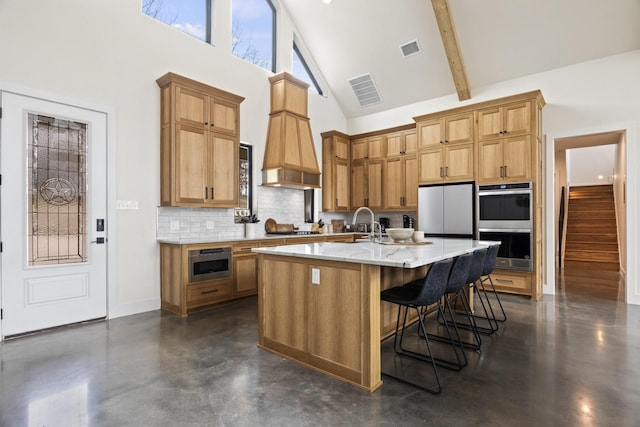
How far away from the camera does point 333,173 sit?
22.4 ft

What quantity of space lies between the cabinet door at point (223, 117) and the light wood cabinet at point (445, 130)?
303 cm

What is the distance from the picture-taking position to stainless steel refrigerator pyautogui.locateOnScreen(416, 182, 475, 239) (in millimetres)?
5270

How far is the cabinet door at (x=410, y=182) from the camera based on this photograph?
20.4 feet

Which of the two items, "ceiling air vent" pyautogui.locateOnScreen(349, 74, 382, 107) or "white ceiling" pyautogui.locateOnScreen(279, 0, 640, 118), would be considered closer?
"white ceiling" pyautogui.locateOnScreen(279, 0, 640, 118)

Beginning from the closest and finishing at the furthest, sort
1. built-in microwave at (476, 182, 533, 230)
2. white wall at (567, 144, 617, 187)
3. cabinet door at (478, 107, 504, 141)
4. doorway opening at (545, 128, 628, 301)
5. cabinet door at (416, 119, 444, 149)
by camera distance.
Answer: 1. built-in microwave at (476, 182, 533, 230)
2. cabinet door at (478, 107, 504, 141)
3. doorway opening at (545, 128, 628, 301)
4. cabinet door at (416, 119, 444, 149)
5. white wall at (567, 144, 617, 187)

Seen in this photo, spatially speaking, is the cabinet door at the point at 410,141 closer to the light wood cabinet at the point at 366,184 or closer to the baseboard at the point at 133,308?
the light wood cabinet at the point at 366,184

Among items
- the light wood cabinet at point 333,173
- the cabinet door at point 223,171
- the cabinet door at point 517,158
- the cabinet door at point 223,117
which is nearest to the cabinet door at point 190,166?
the cabinet door at point 223,171

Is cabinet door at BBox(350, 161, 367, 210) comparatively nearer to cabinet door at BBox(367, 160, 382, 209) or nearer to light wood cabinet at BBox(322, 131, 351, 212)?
cabinet door at BBox(367, 160, 382, 209)

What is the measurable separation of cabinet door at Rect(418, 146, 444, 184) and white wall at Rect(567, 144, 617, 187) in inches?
269

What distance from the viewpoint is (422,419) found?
1918 millimetres

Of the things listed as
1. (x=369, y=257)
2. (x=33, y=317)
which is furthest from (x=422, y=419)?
(x=33, y=317)

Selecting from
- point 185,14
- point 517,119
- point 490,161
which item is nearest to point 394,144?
point 490,161

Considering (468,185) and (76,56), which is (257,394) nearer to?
(76,56)

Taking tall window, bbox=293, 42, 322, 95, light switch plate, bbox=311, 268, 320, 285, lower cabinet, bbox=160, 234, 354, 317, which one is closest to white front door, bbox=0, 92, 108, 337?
lower cabinet, bbox=160, 234, 354, 317
